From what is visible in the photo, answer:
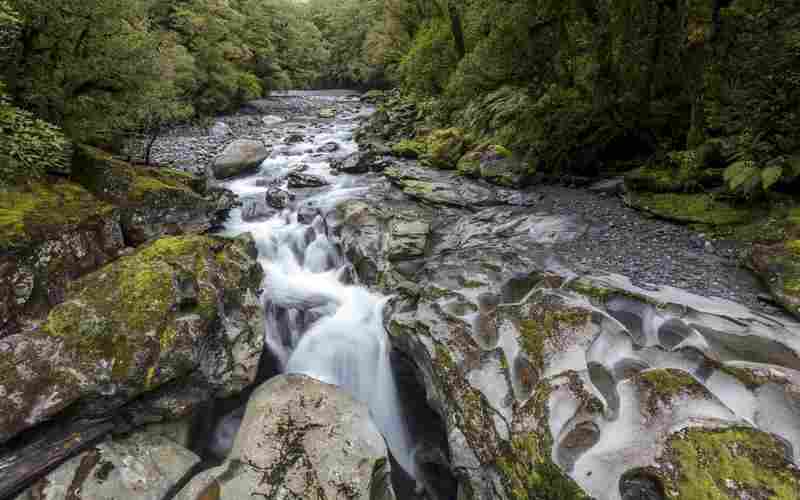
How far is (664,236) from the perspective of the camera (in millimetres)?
6844

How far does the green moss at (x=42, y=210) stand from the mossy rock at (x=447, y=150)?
371 inches

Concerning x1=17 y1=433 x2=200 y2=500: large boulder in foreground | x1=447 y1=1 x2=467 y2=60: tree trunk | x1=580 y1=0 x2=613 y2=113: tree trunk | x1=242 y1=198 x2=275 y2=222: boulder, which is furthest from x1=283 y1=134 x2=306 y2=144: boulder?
x1=17 y1=433 x2=200 y2=500: large boulder in foreground

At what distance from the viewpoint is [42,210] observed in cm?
612

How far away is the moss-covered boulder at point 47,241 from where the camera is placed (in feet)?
17.0

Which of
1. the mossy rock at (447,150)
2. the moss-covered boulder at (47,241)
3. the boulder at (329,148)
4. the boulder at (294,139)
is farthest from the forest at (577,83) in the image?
the boulder at (294,139)

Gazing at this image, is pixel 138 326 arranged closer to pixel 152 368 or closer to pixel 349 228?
pixel 152 368

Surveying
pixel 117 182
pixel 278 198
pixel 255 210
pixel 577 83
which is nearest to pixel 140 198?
pixel 117 182

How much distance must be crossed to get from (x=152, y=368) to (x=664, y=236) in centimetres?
836

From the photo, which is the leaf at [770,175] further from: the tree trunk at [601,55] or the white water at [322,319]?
the white water at [322,319]

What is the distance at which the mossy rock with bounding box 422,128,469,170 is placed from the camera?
12992 millimetres

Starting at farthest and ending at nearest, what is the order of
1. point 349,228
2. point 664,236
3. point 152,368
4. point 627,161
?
point 627,161 → point 349,228 → point 664,236 → point 152,368

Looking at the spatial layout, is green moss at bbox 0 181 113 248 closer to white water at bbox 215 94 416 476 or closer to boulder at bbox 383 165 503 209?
white water at bbox 215 94 416 476

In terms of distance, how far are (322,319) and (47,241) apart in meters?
4.36

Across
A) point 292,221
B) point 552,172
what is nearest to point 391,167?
point 292,221
